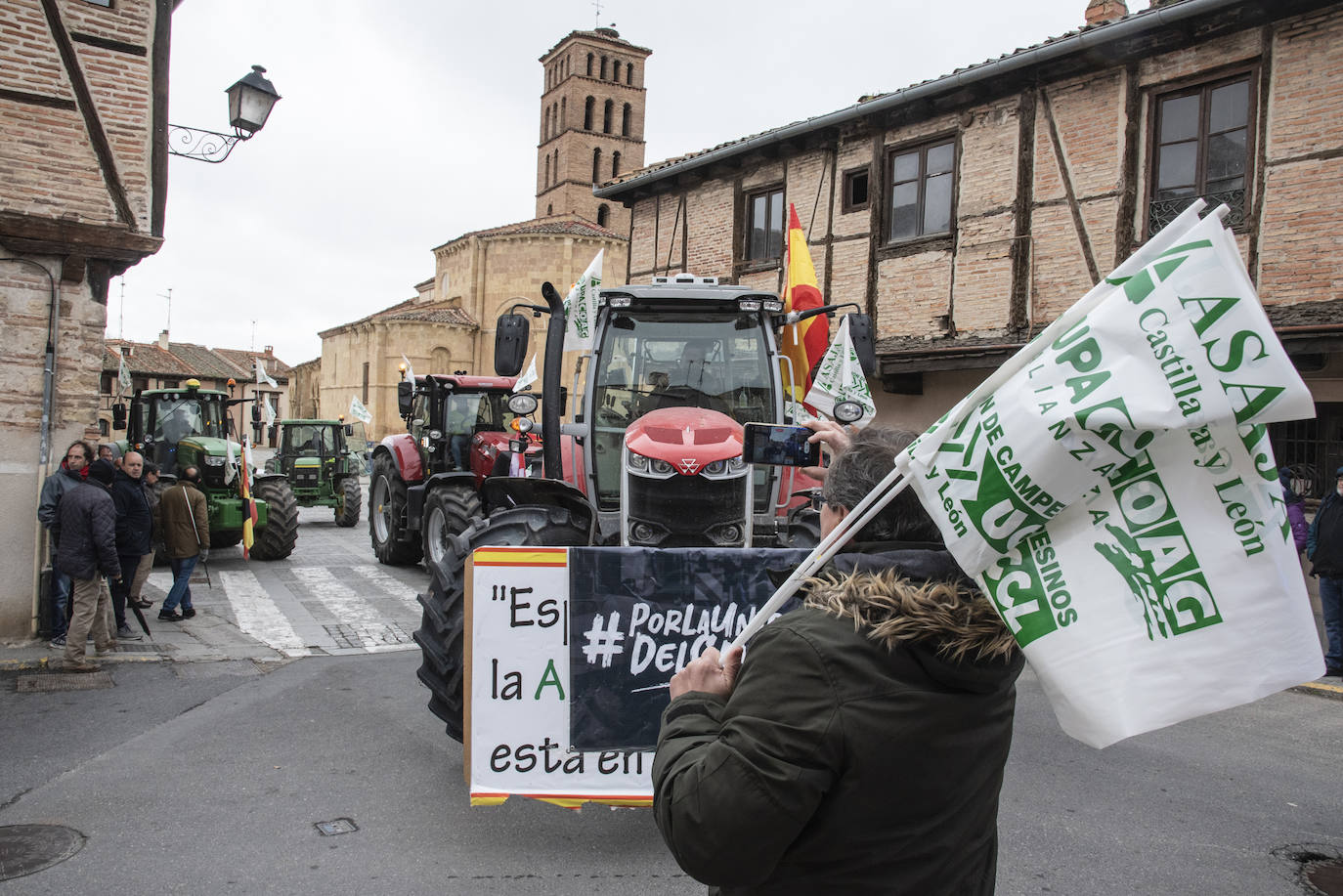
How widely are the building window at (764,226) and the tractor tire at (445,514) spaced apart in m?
6.76

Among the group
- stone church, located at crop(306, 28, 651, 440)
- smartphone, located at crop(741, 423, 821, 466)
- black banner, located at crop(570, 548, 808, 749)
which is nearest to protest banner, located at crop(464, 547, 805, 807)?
black banner, located at crop(570, 548, 808, 749)

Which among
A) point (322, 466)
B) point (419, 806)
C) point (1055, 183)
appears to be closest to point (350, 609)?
point (419, 806)

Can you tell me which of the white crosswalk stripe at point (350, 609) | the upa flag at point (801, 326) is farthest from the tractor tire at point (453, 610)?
the white crosswalk stripe at point (350, 609)

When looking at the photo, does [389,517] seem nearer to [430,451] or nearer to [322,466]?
[430,451]

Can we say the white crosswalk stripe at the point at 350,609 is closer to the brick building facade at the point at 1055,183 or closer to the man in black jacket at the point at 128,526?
the man in black jacket at the point at 128,526

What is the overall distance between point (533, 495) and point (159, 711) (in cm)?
296

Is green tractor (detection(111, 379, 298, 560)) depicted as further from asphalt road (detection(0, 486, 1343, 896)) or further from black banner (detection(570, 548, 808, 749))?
black banner (detection(570, 548, 808, 749))

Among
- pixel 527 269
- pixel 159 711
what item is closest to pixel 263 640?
pixel 159 711

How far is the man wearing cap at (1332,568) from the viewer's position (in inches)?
321

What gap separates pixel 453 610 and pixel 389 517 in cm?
984

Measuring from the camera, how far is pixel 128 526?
8.59m

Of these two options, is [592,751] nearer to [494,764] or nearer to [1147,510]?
[494,764]

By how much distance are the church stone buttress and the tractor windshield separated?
2285 inches

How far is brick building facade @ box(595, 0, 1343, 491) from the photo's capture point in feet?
33.2
